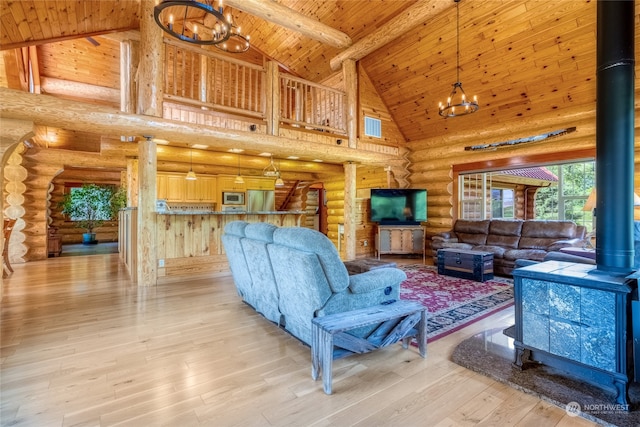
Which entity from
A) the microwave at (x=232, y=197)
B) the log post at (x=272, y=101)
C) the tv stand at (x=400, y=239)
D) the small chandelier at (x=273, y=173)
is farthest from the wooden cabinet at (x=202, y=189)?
the tv stand at (x=400, y=239)

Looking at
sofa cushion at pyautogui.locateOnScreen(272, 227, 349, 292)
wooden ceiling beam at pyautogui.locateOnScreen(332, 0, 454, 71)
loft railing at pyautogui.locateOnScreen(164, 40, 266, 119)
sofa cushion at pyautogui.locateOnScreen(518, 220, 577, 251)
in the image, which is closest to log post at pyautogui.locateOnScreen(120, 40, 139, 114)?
loft railing at pyautogui.locateOnScreen(164, 40, 266, 119)

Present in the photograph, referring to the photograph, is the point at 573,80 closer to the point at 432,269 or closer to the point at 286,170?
the point at 432,269

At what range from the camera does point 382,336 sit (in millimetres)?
2412

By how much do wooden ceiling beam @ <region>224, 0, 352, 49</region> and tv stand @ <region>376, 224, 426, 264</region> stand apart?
444cm

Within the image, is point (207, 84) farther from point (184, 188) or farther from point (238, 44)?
point (184, 188)

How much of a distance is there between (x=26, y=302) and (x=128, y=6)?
4.94m

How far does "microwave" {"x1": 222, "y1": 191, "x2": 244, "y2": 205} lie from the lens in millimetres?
8492

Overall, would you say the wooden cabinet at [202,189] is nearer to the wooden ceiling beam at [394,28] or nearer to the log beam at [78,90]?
the log beam at [78,90]

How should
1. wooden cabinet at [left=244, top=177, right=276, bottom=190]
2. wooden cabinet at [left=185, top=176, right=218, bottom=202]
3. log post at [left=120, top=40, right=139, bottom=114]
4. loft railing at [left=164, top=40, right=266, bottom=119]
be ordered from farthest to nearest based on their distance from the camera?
wooden cabinet at [left=244, top=177, right=276, bottom=190], wooden cabinet at [left=185, top=176, right=218, bottom=202], log post at [left=120, top=40, right=139, bottom=114], loft railing at [left=164, top=40, right=266, bottom=119]

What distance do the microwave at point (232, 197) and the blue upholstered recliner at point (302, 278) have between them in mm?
5415

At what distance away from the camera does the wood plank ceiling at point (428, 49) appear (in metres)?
4.60

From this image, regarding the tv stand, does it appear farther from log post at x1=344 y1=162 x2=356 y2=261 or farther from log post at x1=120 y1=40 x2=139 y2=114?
log post at x1=120 y1=40 x2=139 y2=114

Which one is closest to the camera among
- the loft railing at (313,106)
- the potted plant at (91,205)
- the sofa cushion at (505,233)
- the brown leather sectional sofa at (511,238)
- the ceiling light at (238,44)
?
the ceiling light at (238,44)

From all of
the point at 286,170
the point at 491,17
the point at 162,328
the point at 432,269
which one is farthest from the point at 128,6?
the point at 432,269
